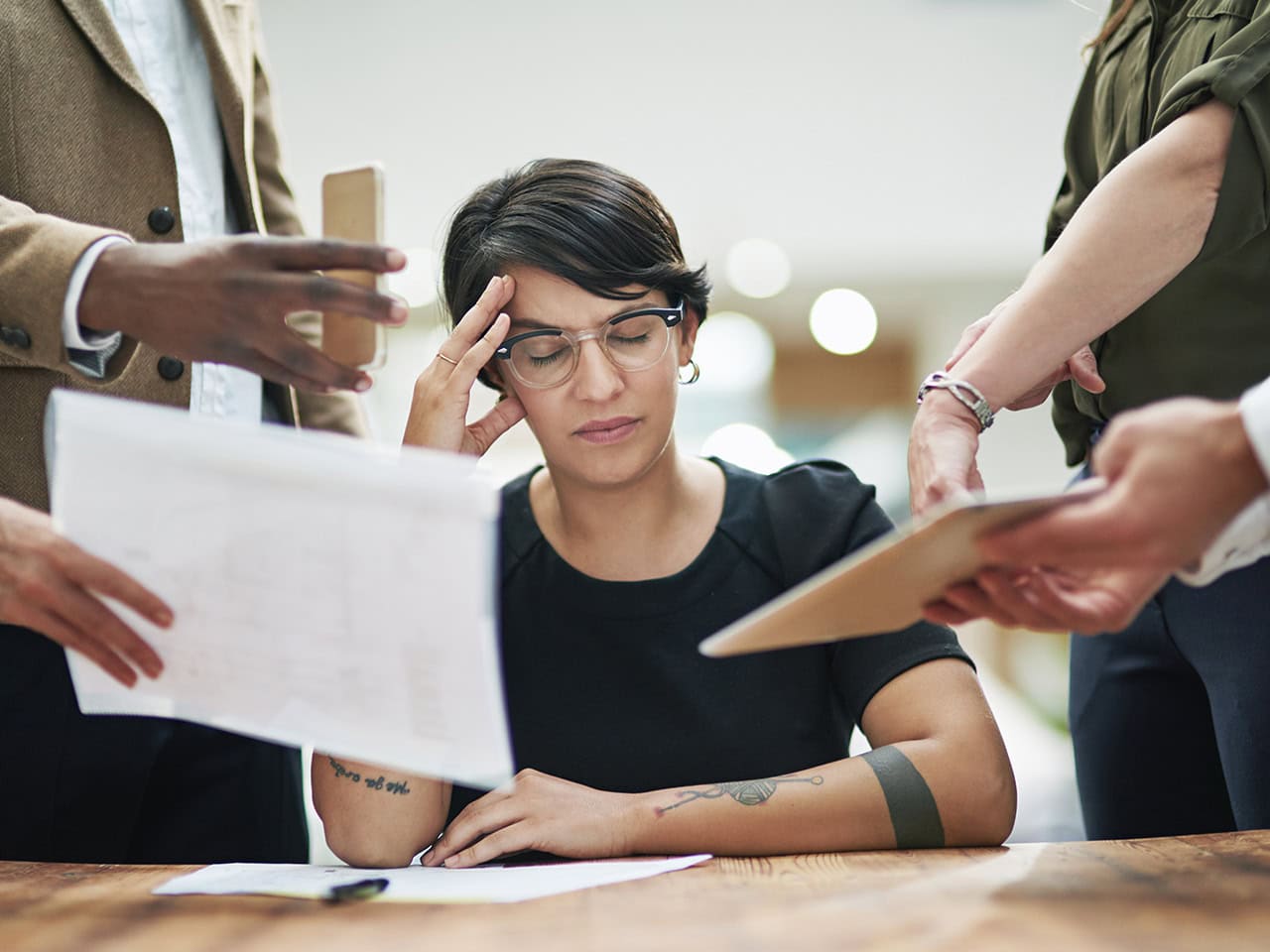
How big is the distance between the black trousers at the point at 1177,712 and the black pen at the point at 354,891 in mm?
871

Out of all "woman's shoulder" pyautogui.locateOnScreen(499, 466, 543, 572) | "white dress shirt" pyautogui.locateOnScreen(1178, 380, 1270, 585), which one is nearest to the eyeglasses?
"woman's shoulder" pyautogui.locateOnScreen(499, 466, 543, 572)

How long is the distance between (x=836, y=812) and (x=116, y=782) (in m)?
0.85

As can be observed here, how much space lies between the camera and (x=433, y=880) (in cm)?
106

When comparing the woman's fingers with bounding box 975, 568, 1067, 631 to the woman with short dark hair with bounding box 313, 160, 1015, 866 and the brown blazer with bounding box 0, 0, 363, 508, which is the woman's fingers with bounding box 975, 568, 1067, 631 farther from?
the brown blazer with bounding box 0, 0, 363, 508

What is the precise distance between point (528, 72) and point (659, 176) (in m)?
0.78

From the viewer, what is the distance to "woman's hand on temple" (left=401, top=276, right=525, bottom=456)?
145 cm

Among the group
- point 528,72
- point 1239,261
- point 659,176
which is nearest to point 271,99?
point 1239,261

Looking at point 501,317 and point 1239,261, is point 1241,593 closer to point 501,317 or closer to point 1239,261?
point 1239,261

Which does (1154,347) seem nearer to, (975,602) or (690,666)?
(975,602)

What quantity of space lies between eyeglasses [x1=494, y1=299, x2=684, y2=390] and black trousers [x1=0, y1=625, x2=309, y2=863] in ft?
2.01

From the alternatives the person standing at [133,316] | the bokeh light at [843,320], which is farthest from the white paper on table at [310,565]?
the bokeh light at [843,320]

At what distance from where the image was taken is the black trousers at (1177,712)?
3.93 ft

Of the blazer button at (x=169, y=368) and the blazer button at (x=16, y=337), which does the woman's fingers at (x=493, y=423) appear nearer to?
the blazer button at (x=169, y=368)

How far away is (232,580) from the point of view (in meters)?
0.87
